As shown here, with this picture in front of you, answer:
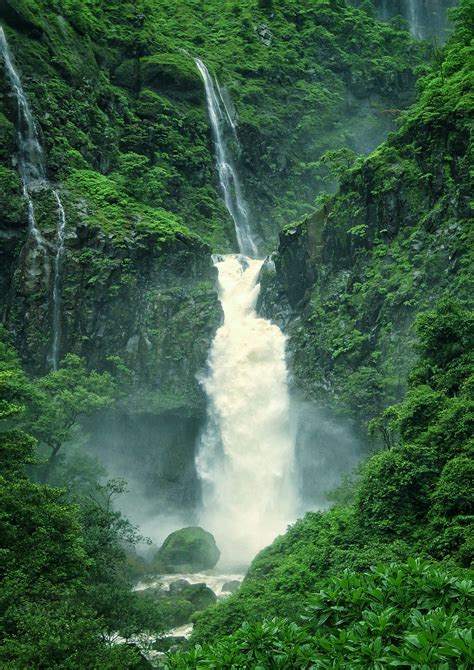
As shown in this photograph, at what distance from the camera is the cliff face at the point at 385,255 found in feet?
100

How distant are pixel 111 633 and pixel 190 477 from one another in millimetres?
20737

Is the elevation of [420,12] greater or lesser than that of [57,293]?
greater

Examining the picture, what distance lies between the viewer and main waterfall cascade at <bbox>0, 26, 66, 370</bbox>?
35875mm

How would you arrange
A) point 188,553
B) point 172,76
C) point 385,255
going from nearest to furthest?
point 188,553 < point 385,255 < point 172,76

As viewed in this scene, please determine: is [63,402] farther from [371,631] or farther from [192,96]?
[192,96]

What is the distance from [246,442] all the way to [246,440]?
0.40 feet

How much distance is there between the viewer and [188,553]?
28.8m

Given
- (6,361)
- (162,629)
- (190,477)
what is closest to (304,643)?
(162,629)

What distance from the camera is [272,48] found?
66.9m

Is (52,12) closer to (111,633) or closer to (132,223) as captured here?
(132,223)

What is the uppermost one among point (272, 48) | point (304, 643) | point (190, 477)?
point (272, 48)

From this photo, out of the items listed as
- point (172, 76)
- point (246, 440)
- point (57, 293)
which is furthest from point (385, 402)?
point (172, 76)

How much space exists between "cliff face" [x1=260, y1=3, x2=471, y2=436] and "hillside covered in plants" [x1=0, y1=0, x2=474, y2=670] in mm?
142

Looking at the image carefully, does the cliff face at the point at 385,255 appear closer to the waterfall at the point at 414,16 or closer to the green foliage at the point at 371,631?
the green foliage at the point at 371,631
